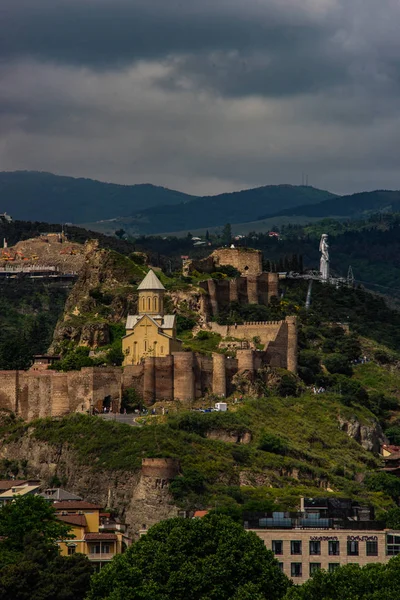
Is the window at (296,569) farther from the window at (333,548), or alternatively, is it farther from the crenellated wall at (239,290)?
the crenellated wall at (239,290)

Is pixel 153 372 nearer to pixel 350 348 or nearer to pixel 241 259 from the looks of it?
pixel 350 348

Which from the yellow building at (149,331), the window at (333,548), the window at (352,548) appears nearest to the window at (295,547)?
the window at (333,548)

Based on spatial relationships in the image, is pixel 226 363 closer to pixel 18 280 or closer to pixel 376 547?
pixel 376 547

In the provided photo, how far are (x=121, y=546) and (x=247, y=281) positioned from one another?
47.6 m

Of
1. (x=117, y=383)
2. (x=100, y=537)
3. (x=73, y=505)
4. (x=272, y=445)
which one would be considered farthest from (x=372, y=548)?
(x=117, y=383)

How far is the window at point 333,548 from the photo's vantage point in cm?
7438

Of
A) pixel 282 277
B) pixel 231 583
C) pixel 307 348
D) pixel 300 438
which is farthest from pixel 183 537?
pixel 282 277

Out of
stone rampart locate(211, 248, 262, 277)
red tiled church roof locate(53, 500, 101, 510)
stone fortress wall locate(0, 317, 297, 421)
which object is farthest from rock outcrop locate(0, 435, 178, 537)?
stone rampart locate(211, 248, 262, 277)

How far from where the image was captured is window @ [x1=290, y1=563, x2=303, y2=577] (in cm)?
7406

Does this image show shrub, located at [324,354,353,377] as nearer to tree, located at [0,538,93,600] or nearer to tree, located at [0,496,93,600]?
tree, located at [0,496,93,600]

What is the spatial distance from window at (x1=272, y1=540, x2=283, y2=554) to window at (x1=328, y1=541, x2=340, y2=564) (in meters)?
2.02

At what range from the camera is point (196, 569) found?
6850 cm

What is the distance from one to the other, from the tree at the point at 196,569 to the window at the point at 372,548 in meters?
5.53

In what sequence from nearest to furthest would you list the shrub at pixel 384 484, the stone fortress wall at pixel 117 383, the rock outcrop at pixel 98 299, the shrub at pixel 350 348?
the shrub at pixel 384 484 → the stone fortress wall at pixel 117 383 → the rock outcrop at pixel 98 299 → the shrub at pixel 350 348
